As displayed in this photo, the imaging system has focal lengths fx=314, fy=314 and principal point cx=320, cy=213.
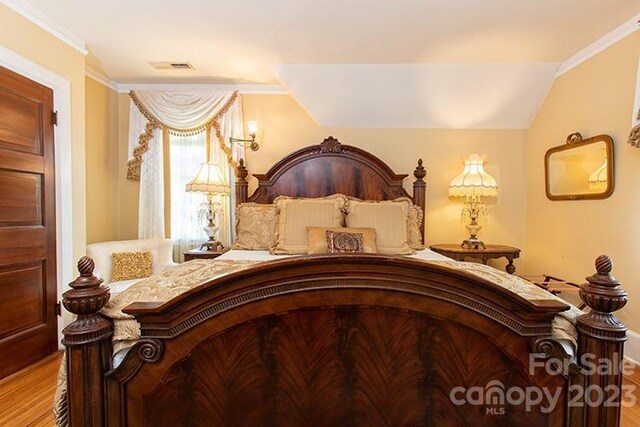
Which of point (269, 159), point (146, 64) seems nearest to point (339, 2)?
point (269, 159)

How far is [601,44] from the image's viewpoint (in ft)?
8.11

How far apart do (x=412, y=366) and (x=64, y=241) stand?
2632 millimetres

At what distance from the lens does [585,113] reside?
8.58 ft

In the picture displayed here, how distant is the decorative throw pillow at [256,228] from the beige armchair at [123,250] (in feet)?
2.59

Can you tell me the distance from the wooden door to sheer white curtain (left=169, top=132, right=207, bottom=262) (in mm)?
1084

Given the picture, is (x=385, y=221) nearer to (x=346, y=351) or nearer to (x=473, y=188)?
(x=473, y=188)

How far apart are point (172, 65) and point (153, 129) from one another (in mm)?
703

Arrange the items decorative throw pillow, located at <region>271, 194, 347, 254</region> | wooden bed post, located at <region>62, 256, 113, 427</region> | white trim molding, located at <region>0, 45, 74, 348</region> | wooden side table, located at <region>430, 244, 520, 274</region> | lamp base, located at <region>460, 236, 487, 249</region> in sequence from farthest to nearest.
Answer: lamp base, located at <region>460, 236, 487, 249</region> < wooden side table, located at <region>430, 244, 520, 274</region> < decorative throw pillow, located at <region>271, 194, 347, 254</region> < white trim molding, located at <region>0, 45, 74, 348</region> < wooden bed post, located at <region>62, 256, 113, 427</region>

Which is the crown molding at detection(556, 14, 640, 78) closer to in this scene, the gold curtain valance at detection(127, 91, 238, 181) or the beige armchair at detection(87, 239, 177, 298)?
the gold curtain valance at detection(127, 91, 238, 181)

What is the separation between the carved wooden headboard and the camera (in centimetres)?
307

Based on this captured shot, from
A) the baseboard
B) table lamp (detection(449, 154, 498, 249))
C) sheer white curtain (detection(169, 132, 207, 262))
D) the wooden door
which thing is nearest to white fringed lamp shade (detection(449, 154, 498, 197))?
table lamp (detection(449, 154, 498, 249))

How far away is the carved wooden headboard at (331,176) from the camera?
307 centimetres

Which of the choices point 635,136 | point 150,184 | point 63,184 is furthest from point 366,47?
point 63,184

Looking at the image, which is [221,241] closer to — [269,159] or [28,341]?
[269,159]
